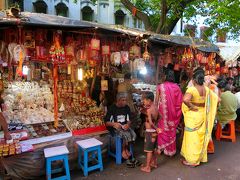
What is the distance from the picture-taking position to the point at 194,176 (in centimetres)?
413

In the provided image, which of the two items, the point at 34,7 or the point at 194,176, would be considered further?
the point at 34,7

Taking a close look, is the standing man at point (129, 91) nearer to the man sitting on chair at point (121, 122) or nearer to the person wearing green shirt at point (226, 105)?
the man sitting on chair at point (121, 122)

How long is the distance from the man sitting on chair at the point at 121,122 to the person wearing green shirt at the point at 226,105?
2771 millimetres

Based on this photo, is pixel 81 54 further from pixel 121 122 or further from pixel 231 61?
pixel 231 61

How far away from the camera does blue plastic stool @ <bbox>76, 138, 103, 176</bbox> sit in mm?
4031

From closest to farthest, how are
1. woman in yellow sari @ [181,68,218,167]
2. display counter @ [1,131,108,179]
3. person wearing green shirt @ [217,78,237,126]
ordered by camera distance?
display counter @ [1,131,108,179], woman in yellow sari @ [181,68,218,167], person wearing green shirt @ [217,78,237,126]

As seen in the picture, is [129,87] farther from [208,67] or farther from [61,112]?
[208,67]

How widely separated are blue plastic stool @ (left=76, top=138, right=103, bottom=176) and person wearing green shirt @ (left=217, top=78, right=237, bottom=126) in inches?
140

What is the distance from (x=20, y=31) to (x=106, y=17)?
51.2 ft

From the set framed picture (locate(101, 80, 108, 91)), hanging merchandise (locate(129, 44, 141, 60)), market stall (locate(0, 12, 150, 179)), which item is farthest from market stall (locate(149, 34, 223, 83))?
framed picture (locate(101, 80, 108, 91))

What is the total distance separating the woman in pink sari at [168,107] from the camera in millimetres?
4703

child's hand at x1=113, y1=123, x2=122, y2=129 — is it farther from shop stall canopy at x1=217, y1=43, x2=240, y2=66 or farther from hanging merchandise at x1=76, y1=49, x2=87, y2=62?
shop stall canopy at x1=217, y1=43, x2=240, y2=66

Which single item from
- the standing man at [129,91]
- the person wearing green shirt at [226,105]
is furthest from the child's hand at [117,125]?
the person wearing green shirt at [226,105]

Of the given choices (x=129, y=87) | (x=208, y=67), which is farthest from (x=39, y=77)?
(x=208, y=67)
